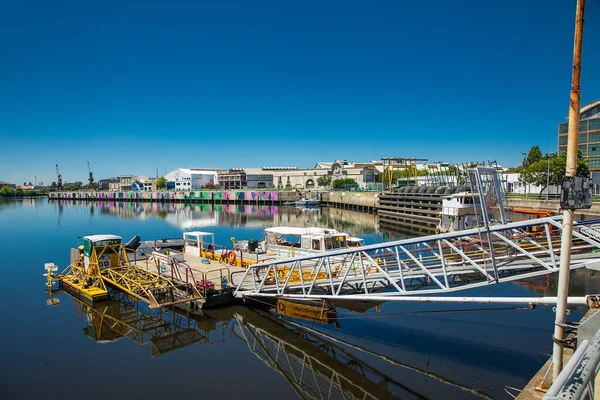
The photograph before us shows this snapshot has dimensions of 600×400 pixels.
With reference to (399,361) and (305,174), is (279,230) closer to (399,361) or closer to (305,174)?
(399,361)

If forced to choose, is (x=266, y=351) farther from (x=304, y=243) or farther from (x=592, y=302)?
(x=592, y=302)

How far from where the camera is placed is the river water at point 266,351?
14109 mm

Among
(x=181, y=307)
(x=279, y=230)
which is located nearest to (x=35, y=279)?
(x=181, y=307)

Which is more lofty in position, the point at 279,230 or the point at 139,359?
the point at 279,230

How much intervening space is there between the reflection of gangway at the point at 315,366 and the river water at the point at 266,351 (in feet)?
0.15

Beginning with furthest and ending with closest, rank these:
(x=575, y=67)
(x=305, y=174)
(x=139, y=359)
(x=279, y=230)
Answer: (x=305, y=174), (x=279, y=230), (x=139, y=359), (x=575, y=67)

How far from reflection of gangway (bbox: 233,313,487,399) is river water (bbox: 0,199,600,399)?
0.05 m

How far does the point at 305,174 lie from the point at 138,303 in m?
172

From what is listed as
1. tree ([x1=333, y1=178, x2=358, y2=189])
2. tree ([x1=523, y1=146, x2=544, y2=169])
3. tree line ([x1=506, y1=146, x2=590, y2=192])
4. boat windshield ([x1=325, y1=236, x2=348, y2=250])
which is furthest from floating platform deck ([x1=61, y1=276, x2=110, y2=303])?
tree ([x1=333, y1=178, x2=358, y2=189])

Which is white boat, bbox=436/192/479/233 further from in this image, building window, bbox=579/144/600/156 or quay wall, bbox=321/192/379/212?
quay wall, bbox=321/192/379/212

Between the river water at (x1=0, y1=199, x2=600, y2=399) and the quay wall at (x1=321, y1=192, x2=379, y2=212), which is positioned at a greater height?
the quay wall at (x1=321, y1=192, x2=379, y2=212)

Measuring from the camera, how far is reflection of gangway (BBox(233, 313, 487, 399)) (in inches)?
543

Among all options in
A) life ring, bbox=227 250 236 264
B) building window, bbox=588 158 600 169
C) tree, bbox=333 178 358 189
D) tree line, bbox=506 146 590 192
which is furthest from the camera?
tree, bbox=333 178 358 189

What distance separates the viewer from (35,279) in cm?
3108
